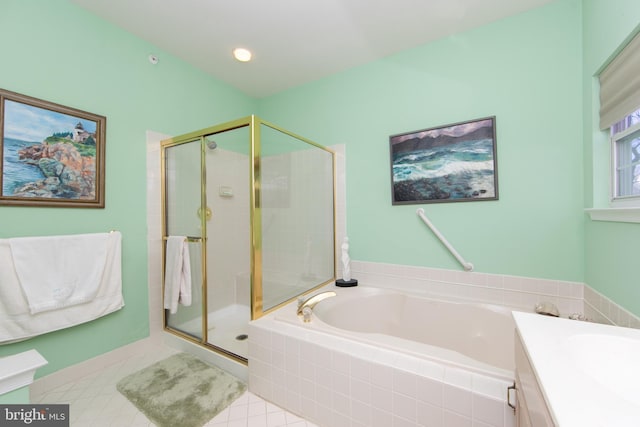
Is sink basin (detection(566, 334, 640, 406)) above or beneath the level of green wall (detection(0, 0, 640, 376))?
beneath

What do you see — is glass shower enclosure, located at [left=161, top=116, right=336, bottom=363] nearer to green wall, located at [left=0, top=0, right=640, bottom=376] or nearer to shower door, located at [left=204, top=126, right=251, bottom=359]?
shower door, located at [left=204, top=126, right=251, bottom=359]

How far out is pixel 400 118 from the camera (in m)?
1.98

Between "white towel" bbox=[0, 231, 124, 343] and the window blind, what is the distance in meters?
2.82

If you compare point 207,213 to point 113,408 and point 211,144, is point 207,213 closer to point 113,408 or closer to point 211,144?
point 211,144

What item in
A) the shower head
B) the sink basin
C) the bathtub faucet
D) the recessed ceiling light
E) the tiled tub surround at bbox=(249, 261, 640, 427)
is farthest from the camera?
the recessed ceiling light

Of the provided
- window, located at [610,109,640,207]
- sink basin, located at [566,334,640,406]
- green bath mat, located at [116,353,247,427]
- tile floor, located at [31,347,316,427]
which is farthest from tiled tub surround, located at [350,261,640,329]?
green bath mat, located at [116,353,247,427]

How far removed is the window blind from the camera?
1000 millimetres

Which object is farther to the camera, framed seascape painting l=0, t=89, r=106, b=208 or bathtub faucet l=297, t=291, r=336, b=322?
bathtub faucet l=297, t=291, r=336, b=322

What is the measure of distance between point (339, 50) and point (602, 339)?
2204 mm

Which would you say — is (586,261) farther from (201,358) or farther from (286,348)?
(201,358)

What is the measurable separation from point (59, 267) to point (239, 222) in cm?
100

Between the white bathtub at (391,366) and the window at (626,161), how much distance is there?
2.81 feet

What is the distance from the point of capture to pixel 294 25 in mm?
1719

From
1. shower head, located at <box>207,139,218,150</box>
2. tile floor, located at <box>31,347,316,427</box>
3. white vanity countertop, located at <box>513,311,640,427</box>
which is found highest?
shower head, located at <box>207,139,218,150</box>
